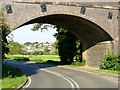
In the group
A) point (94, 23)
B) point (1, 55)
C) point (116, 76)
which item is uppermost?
point (94, 23)

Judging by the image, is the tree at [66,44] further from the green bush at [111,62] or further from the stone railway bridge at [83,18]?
the green bush at [111,62]

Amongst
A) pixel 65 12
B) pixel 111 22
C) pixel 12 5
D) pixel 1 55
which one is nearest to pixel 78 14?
pixel 65 12

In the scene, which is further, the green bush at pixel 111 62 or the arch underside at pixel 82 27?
the arch underside at pixel 82 27

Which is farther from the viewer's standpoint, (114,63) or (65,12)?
(114,63)

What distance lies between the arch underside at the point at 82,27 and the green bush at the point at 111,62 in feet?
7.89

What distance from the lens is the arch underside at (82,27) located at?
3305cm

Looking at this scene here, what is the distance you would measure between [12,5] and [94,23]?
9530 mm

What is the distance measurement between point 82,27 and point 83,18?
3971 millimetres

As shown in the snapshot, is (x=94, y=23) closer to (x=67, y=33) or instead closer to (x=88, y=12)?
(x=88, y=12)

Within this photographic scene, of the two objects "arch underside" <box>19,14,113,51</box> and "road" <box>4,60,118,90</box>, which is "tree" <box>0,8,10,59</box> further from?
"arch underside" <box>19,14,113,51</box>

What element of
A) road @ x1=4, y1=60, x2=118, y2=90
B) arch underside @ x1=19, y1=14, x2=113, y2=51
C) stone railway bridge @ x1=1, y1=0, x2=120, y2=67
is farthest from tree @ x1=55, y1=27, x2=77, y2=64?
road @ x1=4, y1=60, x2=118, y2=90

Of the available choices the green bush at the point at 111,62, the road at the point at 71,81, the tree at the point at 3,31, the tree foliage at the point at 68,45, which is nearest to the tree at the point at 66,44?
the tree foliage at the point at 68,45

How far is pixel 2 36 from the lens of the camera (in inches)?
880

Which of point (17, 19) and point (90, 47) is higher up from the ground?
point (17, 19)
